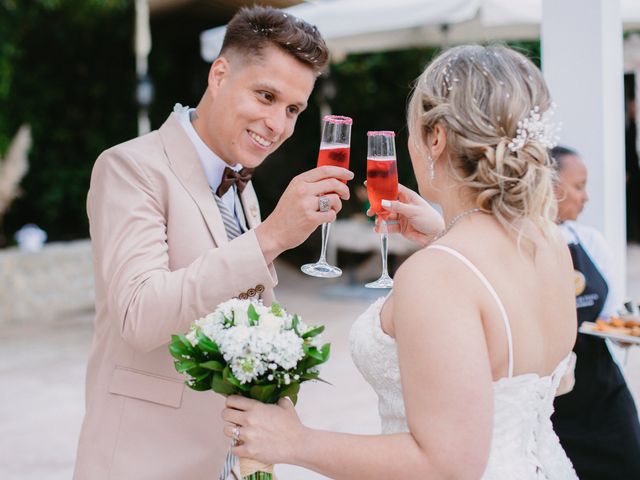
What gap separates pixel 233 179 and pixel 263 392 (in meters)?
0.85

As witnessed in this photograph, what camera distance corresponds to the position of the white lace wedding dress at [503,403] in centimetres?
171

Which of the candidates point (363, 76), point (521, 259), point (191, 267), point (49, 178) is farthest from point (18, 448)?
point (363, 76)

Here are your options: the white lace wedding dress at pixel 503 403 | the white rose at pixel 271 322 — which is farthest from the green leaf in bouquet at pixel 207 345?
the white lace wedding dress at pixel 503 403

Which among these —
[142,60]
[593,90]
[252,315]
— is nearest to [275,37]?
[252,315]

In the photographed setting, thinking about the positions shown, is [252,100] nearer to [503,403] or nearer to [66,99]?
[503,403]

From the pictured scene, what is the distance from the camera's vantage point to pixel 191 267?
1.78 m

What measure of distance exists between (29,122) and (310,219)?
29.0ft

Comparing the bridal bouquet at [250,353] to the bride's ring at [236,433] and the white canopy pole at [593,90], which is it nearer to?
the bride's ring at [236,433]

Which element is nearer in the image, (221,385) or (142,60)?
(221,385)

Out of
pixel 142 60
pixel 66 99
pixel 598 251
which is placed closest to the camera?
pixel 598 251

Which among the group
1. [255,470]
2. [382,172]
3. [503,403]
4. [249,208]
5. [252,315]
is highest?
[382,172]

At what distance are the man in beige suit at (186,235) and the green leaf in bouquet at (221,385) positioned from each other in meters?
0.20

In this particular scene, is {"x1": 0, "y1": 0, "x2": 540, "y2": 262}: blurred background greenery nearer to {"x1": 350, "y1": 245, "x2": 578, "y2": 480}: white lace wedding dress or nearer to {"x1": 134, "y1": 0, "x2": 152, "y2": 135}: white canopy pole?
{"x1": 134, "y1": 0, "x2": 152, "y2": 135}: white canopy pole

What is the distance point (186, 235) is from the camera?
1.99m
